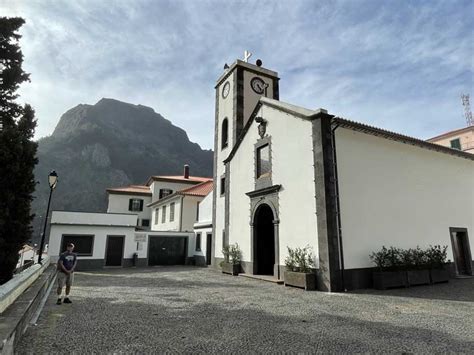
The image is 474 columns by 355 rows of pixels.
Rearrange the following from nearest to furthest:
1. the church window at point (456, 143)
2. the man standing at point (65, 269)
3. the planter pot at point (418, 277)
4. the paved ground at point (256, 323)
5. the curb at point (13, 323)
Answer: the curb at point (13, 323) → the paved ground at point (256, 323) → the man standing at point (65, 269) → the planter pot at point (418, 277) → the church window at point (456, 143)

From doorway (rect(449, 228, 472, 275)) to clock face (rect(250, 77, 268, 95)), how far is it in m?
13.6

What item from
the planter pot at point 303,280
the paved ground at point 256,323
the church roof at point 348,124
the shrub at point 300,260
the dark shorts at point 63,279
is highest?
the church roof at point 348,124

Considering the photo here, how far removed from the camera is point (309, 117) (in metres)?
11.8

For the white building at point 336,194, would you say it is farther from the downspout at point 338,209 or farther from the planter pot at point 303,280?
the planter pot at point 303,280

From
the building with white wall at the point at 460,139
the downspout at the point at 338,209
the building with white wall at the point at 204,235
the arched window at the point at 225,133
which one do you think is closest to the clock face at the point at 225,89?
the arched window at the point at 225,133

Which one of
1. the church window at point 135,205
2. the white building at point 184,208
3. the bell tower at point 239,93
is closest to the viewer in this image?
the bell tower at point 239,93

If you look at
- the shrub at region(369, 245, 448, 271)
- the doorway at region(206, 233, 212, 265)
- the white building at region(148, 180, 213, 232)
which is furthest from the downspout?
the white building at region(148, 180, 213, 232)

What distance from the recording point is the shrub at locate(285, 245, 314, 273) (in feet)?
35.1

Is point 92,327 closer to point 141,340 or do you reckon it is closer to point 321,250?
point 141,340

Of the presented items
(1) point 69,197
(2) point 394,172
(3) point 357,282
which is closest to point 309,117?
(2) point 394,172

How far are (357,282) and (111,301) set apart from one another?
826 centimetres

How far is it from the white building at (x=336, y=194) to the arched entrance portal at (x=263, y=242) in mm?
52

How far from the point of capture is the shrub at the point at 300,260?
35.1 ft

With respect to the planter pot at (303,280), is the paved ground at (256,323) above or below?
below
